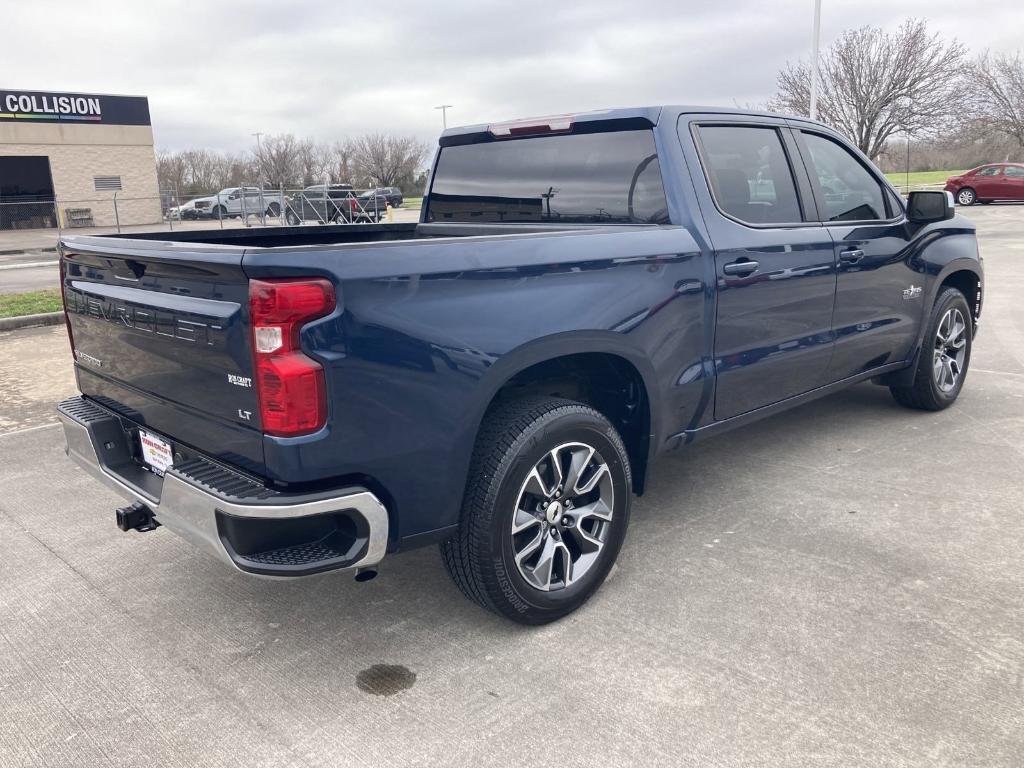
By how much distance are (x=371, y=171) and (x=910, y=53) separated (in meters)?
39.1

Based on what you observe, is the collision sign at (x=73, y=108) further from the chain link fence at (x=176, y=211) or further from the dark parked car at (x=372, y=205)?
the dark parked car at (x=372, y=205)

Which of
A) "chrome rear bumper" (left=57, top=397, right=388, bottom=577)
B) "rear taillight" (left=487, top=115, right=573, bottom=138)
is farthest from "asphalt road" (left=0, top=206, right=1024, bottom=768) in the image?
"rear taillight" (left=487, top=115, right=573, bottom=138)

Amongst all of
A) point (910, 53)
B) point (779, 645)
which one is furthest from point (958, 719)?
point (910, 53)

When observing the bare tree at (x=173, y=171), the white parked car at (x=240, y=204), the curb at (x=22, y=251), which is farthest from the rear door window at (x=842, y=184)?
the bare tree at (x=173, y=171)

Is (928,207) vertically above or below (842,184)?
below

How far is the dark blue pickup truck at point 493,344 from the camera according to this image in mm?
2578

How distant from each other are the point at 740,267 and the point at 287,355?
2.19 meters

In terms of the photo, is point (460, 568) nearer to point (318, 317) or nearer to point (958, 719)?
point (318, 317)

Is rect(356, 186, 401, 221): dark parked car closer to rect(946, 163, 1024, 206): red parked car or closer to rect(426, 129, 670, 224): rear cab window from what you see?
rect(946, 163, 1024, 206): red parked car

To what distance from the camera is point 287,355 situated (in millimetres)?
2504

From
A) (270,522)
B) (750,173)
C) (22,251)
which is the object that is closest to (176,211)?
(22,251)

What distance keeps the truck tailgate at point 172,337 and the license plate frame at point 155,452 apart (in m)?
0.04

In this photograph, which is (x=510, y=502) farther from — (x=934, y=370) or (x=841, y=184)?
(x=934, y=370)

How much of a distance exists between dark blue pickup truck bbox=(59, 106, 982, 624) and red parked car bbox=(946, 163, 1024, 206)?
28.4 meters
